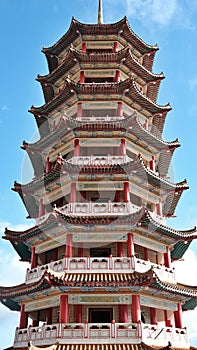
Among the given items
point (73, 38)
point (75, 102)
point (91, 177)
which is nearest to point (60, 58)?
point (73, 38)

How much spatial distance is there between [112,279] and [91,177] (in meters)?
5.90

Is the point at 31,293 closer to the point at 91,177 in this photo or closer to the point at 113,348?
the point at 113,348

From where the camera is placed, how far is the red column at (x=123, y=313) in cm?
1625

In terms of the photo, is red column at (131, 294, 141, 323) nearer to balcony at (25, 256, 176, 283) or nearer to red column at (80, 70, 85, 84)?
balcony at (25, 256, 176, 283)

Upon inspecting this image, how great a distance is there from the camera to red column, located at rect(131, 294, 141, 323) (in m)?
15.8

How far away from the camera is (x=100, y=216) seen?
58.8 ft

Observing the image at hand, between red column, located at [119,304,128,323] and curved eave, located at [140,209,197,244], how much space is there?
4.00m

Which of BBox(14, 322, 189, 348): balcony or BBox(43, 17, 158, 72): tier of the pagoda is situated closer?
BBox(14, 322, 189, 348): balcony

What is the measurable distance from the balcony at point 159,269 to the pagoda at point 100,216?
60 millimetres

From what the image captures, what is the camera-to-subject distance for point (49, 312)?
18.3 meters

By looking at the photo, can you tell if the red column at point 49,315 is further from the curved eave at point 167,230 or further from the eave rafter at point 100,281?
the curved eave at point 167,230

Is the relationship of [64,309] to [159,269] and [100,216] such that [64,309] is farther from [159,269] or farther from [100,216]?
[159,269]

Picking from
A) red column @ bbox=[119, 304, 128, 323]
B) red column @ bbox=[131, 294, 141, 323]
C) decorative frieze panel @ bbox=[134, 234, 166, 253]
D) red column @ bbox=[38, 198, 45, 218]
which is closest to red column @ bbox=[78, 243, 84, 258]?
decorative frieze panel @ bbox=[134, 234, 166, 253]

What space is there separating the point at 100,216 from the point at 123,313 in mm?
4627
